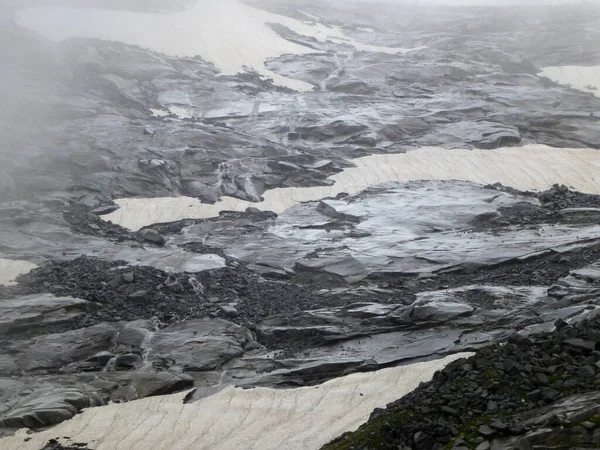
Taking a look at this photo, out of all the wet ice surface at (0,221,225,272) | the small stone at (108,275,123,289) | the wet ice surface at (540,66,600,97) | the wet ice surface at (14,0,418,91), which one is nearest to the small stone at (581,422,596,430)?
the small stone at (108,275,123,289)

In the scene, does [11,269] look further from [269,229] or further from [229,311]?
[269,229]

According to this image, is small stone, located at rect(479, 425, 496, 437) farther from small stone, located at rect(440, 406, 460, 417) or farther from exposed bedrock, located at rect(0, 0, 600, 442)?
small stone, located at rect(440, 406, 460, 417)

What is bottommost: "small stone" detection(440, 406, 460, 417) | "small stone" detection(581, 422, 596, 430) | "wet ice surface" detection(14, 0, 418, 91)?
"small stone" detection(440, 406, 460, 417)

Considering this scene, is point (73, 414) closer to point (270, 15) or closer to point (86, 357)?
point (86, 357)

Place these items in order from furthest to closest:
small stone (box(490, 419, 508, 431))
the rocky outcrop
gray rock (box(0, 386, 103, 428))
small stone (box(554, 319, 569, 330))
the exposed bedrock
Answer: the exposed bedrock < gray rock (box(0, 386, 103, 428)) < small stone (box(554, 319, 569, 330)) < small stone (box(490, 419, 508, 431)) < the rocky outcrop

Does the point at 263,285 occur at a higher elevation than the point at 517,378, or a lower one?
lower

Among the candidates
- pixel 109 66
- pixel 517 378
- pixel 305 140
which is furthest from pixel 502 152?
pixel 517 378
